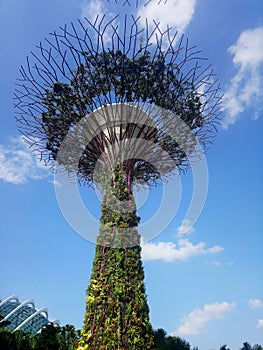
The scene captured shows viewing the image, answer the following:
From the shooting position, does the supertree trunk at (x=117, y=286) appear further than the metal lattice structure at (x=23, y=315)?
No

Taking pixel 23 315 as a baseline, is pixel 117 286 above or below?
below

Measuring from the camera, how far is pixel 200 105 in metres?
8.67

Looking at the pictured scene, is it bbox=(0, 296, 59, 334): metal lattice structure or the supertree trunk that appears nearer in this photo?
the supertree trunk

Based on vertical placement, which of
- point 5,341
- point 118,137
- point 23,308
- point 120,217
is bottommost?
point 5,341

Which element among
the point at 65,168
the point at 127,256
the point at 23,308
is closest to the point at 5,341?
the point at 65,168

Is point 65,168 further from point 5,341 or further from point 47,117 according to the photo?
point 5,341

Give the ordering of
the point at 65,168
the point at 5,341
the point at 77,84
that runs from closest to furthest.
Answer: the point at 77,84 < the point at 65,168 < the point at 5,341

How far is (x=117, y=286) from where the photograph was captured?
672cm

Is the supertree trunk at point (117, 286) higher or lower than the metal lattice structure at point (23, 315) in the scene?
lower

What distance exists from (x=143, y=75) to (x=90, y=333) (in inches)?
223

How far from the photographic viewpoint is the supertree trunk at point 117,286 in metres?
6.41

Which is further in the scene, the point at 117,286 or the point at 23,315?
the point at 23,315

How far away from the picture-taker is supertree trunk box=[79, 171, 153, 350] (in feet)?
21.0

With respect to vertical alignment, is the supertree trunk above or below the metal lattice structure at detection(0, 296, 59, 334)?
below
